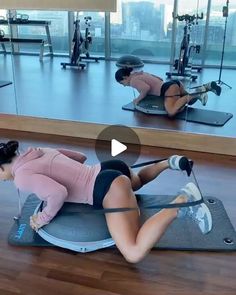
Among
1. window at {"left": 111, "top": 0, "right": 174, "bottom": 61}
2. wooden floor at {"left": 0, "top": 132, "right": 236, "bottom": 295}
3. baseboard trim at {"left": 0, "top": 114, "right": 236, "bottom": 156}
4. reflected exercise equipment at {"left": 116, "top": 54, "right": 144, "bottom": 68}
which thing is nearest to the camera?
wooden floor at {"left": 0, "top": 132, "right": 236, "bottom": 295}

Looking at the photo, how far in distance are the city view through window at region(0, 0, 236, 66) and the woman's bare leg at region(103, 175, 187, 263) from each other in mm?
2181

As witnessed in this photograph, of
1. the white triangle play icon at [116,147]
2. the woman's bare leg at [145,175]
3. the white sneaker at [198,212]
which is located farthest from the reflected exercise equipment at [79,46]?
the white sneaker at [198,212]

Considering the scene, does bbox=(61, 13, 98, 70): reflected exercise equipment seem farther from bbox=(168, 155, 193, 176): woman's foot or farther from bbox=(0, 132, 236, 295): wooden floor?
bbox=(0, 132, 236, 295): wooden floor

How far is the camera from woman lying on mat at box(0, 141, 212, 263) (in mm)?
1698

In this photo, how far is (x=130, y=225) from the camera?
5.68 feet

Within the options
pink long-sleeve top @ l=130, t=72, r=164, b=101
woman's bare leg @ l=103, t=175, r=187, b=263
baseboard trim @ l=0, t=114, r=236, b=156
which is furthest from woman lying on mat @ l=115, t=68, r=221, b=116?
woman's bare leg @ l=103, t=175, r=187, b=263

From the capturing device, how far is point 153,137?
3.25 metres

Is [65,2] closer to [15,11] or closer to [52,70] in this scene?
[15,11]

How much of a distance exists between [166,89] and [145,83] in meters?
0.23

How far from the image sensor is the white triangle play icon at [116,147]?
10.5 ft

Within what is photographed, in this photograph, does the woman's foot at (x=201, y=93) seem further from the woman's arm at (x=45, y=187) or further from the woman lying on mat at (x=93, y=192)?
the woman's arm at (x=45, y=187)

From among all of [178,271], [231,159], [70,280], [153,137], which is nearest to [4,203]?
[70,280]
